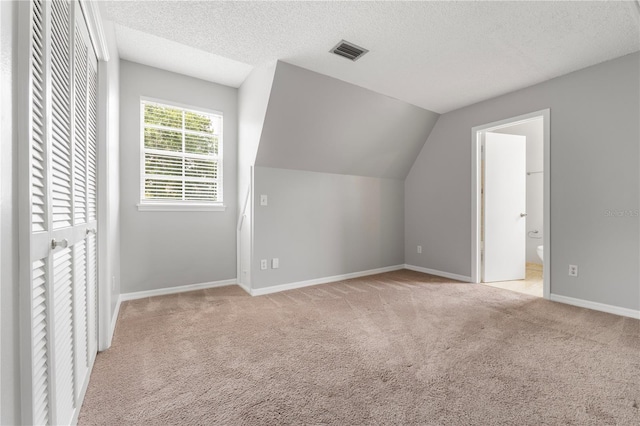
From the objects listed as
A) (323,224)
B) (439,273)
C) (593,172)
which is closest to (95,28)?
(323,224)

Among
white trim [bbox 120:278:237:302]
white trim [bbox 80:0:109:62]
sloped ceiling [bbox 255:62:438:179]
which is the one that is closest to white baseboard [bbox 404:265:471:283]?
sloped ceiling [bbox 255:62:438:179]

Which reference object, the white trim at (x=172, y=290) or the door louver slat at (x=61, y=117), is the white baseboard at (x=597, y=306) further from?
the door louver slat at (x=61, y=117)

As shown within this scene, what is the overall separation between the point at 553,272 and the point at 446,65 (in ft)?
7.89

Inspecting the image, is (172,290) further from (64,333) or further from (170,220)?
(64,333)

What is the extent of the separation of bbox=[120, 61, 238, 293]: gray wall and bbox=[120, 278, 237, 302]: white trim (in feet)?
0.14

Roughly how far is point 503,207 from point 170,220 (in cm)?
419

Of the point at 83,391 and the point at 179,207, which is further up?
the point at 179,207

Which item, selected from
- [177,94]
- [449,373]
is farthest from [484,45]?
[177,94]

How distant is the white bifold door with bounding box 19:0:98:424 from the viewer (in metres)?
0.80

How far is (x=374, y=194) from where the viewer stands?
176 inches

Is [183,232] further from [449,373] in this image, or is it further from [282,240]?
[449,373]

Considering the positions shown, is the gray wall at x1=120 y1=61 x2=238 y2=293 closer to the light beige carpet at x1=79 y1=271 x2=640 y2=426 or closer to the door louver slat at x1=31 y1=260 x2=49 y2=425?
the light beige carpet at x1=79 y1=271 x2=640 y2=426

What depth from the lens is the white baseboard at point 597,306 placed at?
2.63 metres

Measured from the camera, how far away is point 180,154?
352 centimetres
